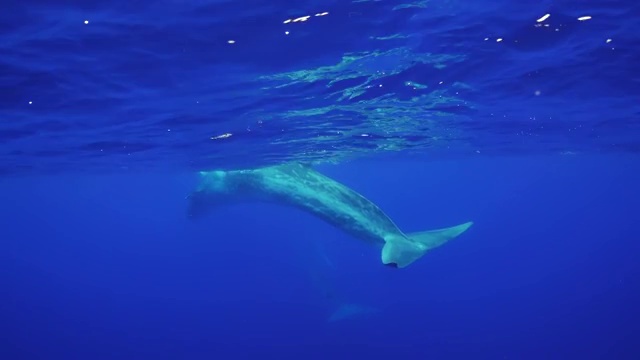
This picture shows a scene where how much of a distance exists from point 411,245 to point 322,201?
14.1 ft

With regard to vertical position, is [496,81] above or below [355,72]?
below

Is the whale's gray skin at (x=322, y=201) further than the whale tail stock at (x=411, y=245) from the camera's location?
Yes

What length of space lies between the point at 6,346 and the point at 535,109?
57.8 meters

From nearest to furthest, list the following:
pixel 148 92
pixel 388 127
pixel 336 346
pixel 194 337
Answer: pixel 148 92, pixel 388 127, pixel 336 346, pixel 194 337

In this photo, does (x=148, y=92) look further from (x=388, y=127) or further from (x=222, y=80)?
(x=388, y=127)

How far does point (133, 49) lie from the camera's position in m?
11.4

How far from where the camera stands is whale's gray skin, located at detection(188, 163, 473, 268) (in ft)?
45.3

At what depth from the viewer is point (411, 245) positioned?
13438mm

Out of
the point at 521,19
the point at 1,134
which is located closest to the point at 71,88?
the point at 1,134

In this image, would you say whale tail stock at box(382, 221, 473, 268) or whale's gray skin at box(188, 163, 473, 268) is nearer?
whale tail stock at box(382, 221, 473, 268)

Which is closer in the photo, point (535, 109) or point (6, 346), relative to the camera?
point (535, 109)

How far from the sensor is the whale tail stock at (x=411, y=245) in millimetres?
12602

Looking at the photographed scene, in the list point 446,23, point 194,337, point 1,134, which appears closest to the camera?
point 446,23

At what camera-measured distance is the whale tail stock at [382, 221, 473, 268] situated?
12.6 meters
